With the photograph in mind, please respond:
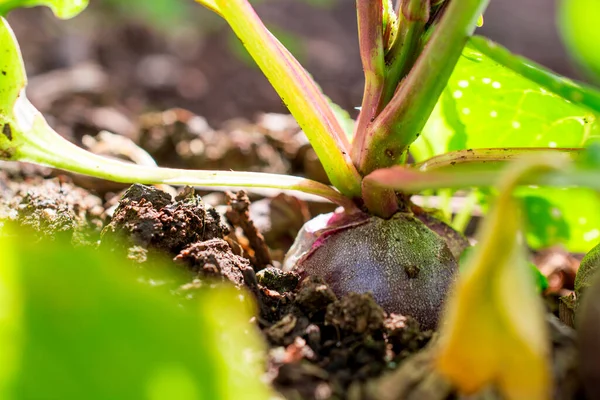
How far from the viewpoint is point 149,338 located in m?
0.62

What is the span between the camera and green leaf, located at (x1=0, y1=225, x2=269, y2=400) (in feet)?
1.97

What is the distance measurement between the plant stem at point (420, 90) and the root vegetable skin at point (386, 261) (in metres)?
0.12

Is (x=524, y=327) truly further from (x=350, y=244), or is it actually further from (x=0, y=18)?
(x=0, y=18)

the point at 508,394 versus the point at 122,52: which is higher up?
the point at 508,394

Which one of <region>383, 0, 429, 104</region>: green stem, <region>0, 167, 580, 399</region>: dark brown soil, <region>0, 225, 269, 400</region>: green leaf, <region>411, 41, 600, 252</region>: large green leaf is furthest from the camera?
<region>411, 41, 600, 252</region>: large green leaf

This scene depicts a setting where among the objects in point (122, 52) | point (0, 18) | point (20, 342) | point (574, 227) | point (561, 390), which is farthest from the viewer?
point (122, 52)

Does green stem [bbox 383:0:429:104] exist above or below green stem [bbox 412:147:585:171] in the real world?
above

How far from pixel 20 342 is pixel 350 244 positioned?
638 mm

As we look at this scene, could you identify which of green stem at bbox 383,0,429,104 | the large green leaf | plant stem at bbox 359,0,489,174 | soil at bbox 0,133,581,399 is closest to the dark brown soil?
soil at bbox 0,133,581,399

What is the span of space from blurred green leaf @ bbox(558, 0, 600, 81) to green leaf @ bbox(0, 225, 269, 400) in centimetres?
58

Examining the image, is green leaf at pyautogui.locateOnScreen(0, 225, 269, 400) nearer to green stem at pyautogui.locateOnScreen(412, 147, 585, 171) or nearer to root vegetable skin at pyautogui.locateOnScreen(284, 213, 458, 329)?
root vegetable skin at pyautogui.locateOnScreen(284, 213, 458, 329)

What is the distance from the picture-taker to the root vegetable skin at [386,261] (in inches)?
41.8

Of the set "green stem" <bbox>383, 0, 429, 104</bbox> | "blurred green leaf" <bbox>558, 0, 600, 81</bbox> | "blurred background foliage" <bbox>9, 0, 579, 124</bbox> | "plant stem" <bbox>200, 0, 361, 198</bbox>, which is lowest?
"blurred background foliage" <bbox>9, 0, 579, 124</bbox>

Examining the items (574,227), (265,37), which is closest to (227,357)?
(265,37)
